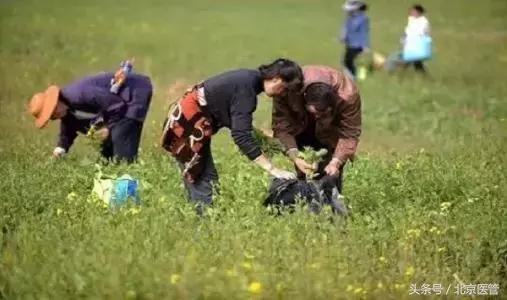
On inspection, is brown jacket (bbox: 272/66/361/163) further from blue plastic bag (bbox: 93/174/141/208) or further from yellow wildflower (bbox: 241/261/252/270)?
→ yellow wildflower (bbox: 241/261/252/270)

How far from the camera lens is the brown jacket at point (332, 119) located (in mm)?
7754

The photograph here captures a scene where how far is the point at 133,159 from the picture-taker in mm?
9883

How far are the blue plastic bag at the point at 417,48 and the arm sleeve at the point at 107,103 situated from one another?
11.8m

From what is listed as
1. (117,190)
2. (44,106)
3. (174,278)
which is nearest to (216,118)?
(117,190)

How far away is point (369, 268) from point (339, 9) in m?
29.5

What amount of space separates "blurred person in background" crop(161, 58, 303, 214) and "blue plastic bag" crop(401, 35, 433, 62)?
13064 millimetres

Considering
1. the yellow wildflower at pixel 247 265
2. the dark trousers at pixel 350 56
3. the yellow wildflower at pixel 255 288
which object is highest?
the yellow wildflower at pixel 255 288

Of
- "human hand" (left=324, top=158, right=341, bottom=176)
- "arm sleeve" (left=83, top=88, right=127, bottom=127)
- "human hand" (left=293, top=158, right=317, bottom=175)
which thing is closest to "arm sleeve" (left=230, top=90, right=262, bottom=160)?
"human hand" (left=293, top=158, right=317, bottom=175)

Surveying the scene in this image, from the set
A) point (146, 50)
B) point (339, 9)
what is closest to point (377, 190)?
point (146, 50)

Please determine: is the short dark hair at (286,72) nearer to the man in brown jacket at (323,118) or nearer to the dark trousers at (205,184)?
the man in brown jacket at (323,118)

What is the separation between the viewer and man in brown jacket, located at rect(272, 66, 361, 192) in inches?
298

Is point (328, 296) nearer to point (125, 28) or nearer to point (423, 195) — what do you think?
point (423, 195)

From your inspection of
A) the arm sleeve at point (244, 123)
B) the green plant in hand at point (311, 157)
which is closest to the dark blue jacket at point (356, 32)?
the green plant in hand at point (311, 157)

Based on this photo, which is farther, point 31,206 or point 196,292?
point 31,206
